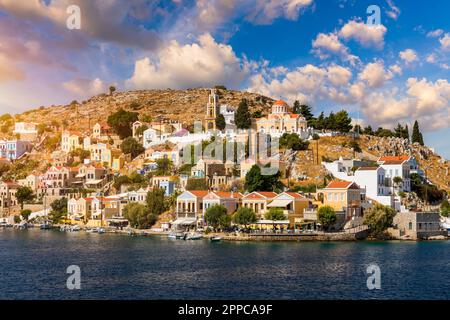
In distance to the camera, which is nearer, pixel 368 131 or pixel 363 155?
pixel 363 155

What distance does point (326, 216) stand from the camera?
5506cm

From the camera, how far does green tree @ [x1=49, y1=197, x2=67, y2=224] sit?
75.7 metres

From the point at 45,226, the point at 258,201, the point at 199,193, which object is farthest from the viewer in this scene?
the point at 45,226

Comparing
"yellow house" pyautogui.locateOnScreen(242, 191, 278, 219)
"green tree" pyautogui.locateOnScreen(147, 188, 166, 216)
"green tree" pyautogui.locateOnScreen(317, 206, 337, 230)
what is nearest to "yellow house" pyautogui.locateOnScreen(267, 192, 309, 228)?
"yellow house" pyautogui.locateOnScreen(242, 191, 278, 219)

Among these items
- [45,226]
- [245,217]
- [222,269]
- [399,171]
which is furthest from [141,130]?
[222,269]

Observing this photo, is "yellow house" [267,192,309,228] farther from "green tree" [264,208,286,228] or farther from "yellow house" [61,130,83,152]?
"yellow house" [61,130,83,152]

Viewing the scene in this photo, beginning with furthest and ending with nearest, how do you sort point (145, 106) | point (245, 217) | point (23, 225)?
point (145, 106)
point (23, 225)
point (245, 217)

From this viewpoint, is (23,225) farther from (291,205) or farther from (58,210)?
(291,205)

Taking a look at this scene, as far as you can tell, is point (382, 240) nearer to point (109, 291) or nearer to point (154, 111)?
point (109, 291)

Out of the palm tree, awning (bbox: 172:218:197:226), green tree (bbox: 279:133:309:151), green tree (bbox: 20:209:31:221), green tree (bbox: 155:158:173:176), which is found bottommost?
awning (bbox: 172:218:197:226)

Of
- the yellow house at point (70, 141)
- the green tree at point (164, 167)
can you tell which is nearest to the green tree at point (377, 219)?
the green tree at point (164, 167)

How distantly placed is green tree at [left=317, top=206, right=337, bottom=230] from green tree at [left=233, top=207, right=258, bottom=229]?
585 centimetres

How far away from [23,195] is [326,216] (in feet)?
144
